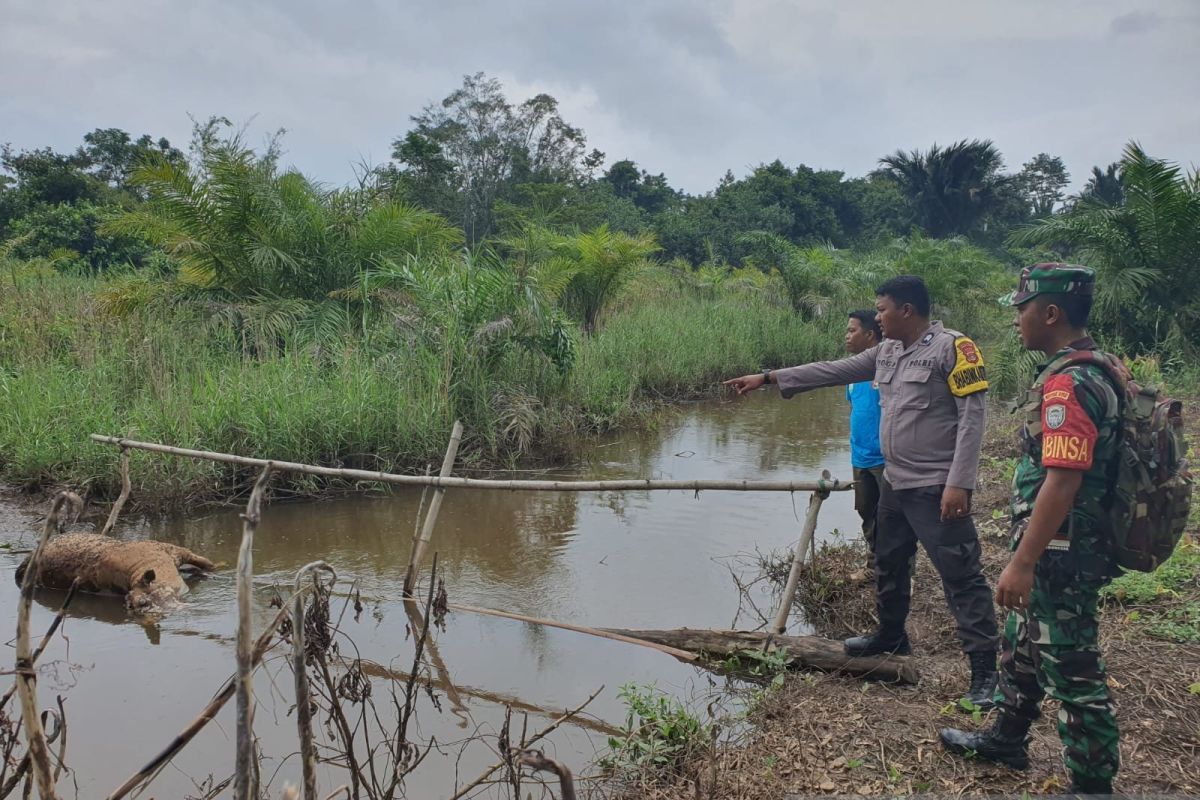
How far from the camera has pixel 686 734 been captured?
2979mm

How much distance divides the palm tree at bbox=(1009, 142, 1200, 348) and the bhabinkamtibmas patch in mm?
9179

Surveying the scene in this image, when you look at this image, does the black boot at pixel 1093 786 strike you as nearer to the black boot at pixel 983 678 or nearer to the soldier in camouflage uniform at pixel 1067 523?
the soldier in camouflage uniform at pixel 1067 523

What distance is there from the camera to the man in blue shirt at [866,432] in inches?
160

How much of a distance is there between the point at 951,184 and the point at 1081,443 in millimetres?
36877

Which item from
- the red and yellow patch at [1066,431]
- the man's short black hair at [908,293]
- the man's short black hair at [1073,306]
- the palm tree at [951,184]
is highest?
the palm tree at [951,184]

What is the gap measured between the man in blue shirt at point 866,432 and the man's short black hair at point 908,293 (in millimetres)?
860

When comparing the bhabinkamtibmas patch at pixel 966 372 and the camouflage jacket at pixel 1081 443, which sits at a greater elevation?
the bhabinkamtibmas patch at pixel 966 372

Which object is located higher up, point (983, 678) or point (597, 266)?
point (597, 266)

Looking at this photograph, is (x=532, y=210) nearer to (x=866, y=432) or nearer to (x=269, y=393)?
(x=269, y=393)

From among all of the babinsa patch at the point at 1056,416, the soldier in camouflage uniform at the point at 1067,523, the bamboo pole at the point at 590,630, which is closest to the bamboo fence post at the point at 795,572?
the bamboo pole at the point at 590,630

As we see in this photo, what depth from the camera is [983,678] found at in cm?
309

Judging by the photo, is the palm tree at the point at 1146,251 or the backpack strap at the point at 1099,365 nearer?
the backpack strap at the point at 1099,365

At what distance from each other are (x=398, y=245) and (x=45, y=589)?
613cm

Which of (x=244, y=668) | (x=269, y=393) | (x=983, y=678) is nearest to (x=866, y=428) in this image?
(x=983, y=678)
